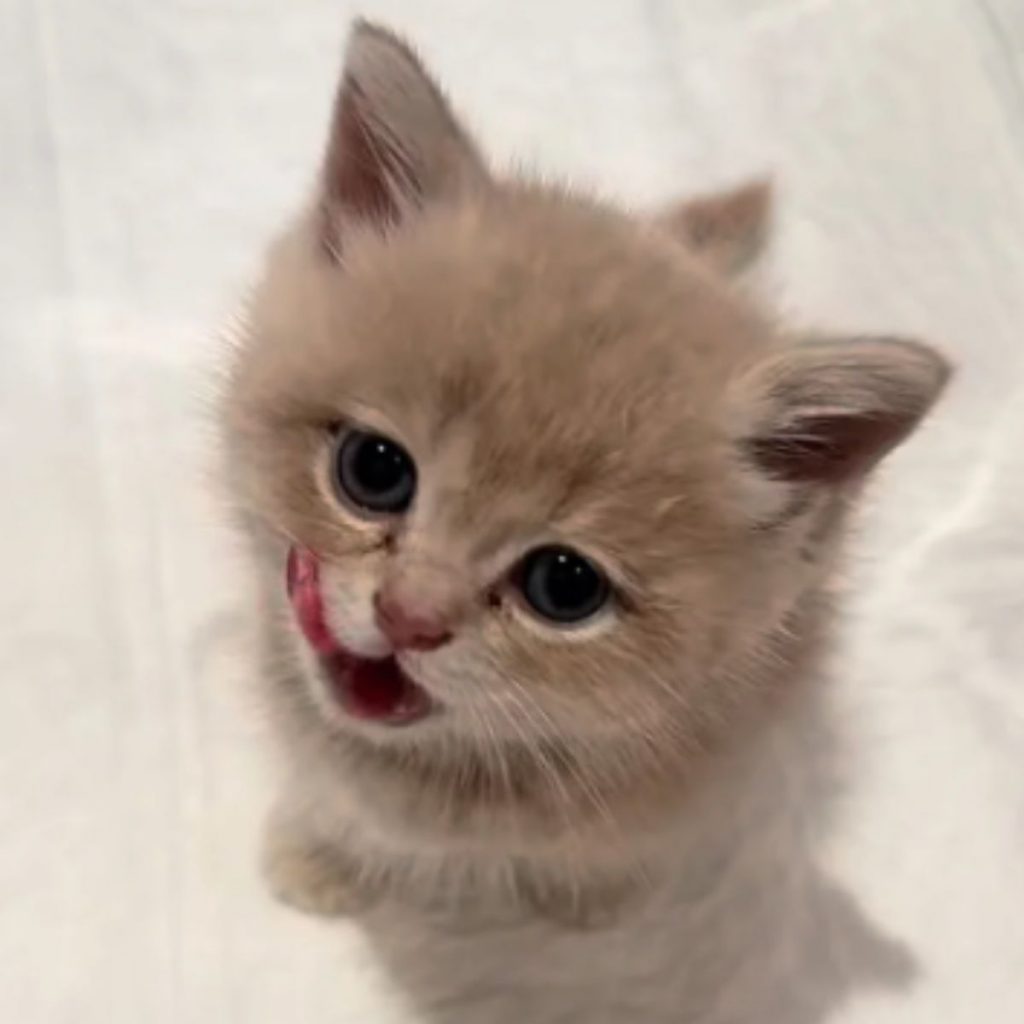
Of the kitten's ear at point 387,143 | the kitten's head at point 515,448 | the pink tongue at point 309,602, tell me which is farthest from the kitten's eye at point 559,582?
the kitten's ear at point 387,143

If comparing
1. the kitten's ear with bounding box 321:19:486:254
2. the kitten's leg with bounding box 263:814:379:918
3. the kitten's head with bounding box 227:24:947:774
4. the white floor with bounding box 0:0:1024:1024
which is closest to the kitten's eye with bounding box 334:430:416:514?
the kitten's head with bounding box 227:24:947:774

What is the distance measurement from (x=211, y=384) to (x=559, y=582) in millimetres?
317

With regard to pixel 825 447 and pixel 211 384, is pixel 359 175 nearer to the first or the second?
pixel 211 384

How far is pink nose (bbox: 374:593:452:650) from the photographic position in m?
0.85

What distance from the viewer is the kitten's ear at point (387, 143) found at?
3.01 ft

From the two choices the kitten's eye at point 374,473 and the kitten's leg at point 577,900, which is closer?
the kitten's eye at point 374,473

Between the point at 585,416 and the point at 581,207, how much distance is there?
20 centimetres

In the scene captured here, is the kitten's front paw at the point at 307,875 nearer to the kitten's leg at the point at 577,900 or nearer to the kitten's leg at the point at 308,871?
the kitten's leg at the point at 308,871

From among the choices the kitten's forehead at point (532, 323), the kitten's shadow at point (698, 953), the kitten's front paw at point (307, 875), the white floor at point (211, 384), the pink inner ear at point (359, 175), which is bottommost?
the kitten's shadow at point (698, 953)

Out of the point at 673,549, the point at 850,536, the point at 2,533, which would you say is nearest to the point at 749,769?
the point at 850,536

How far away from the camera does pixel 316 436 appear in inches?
36.1

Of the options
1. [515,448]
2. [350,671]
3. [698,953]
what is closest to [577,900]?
[698,953]

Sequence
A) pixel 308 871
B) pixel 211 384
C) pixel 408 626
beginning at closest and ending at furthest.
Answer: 1. pixel 408 626
2. pixel 211 384
3. pixel 308 871

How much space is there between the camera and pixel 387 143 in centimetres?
96
